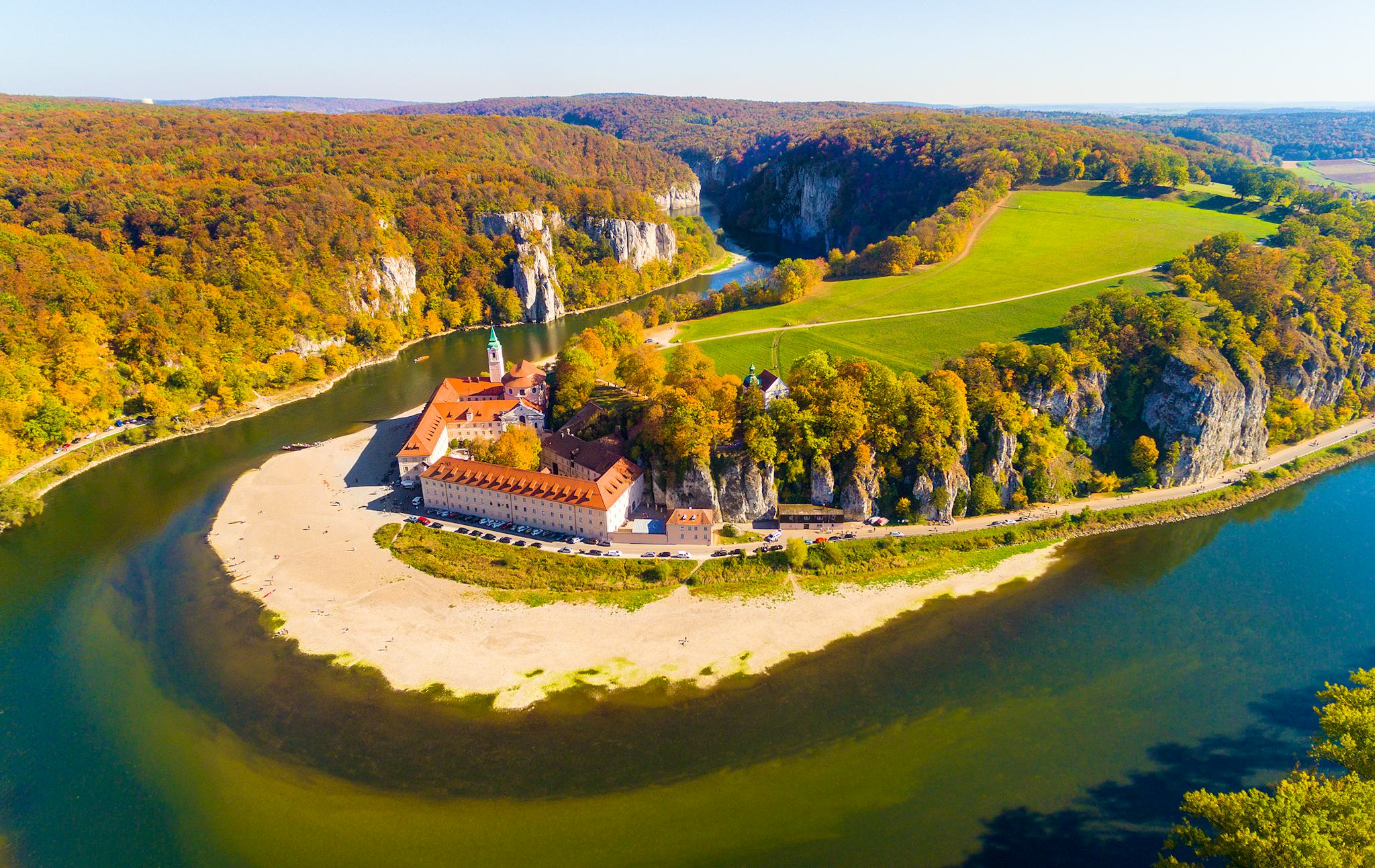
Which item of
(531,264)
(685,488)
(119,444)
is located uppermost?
(531,264)

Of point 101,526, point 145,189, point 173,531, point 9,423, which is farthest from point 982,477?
point 145,189

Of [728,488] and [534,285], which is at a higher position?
[534,285]

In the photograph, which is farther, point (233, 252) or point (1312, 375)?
point (233, 252)

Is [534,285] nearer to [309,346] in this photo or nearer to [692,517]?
[309,346]

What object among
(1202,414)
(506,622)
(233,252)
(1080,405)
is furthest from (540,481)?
(233,252)

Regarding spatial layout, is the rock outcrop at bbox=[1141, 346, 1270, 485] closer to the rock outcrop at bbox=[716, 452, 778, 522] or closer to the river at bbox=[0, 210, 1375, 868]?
the river at bbox=[0, 210, 1375, 868]

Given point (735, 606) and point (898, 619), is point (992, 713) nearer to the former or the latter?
point (898, 619)

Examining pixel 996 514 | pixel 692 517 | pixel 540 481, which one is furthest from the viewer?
pixel 996 514
